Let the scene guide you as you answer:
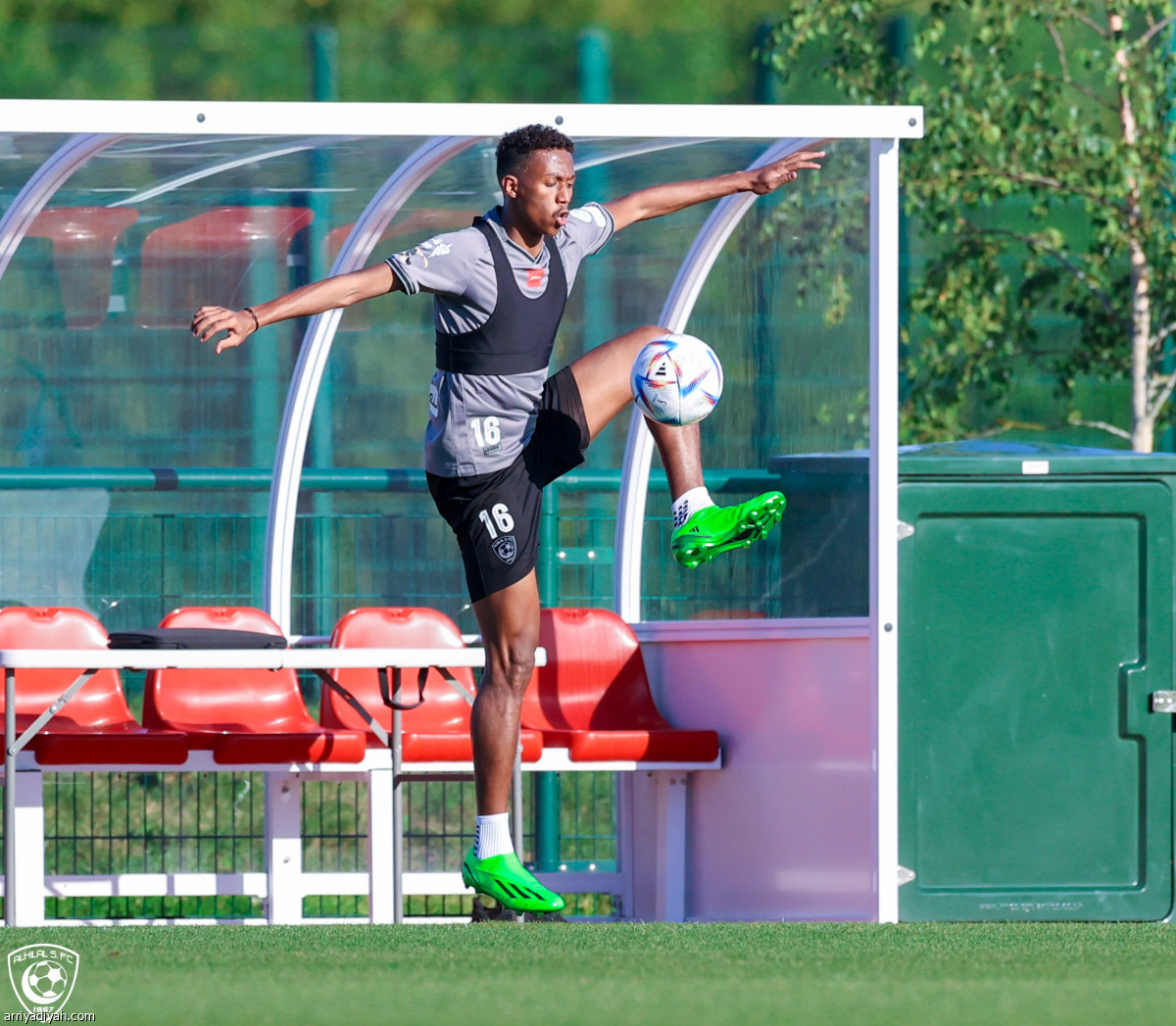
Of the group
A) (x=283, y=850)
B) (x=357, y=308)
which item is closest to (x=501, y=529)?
(x=283, y=850)

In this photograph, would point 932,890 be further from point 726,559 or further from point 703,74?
point 703,74

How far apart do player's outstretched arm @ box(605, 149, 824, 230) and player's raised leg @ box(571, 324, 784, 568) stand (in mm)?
388

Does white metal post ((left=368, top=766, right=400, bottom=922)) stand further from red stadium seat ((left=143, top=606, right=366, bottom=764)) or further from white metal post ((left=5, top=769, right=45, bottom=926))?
white metal post ((left=5, top=769, right=45, bottom=926))

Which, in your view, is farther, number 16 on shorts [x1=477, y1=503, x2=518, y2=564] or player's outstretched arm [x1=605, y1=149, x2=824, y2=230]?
player's outstretched arm [x1=605, y1=149, x2=824, y2=230]

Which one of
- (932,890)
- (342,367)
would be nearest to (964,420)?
(342,367)

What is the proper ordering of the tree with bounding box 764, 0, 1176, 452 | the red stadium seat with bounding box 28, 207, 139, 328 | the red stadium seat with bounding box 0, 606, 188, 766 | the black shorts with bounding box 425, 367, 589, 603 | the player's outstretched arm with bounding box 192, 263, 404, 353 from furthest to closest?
1. the tree with bounding box 764, 0, 1176, 452
2. the red stadium seat with bounding box 28, 207, 139, 328
3. the red stadium seat with bounding box 0, 606, 188, 766
4. the black shorts with bounding box 425, 367, 589, 603
5. the player's outstretched arm with bounding box 192, 263, 404, 353

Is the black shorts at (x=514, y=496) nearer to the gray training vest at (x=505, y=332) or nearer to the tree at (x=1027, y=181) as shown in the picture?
the gray training vest at (x=505, y=332)

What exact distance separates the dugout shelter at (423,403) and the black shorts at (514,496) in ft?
2.94

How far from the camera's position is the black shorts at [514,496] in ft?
19.8

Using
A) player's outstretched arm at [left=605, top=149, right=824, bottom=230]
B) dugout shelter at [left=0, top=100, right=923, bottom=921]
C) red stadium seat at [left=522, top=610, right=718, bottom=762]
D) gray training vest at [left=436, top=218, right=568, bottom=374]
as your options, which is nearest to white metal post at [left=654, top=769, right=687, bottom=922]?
dugout shelter at [left=0, top=100, right=923, bottom=921]

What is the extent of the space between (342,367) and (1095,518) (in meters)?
4.37

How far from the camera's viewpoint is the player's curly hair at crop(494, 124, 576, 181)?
5.96 metres

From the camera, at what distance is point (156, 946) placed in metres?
5.29

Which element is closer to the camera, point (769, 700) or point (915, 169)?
point (769, 700)
